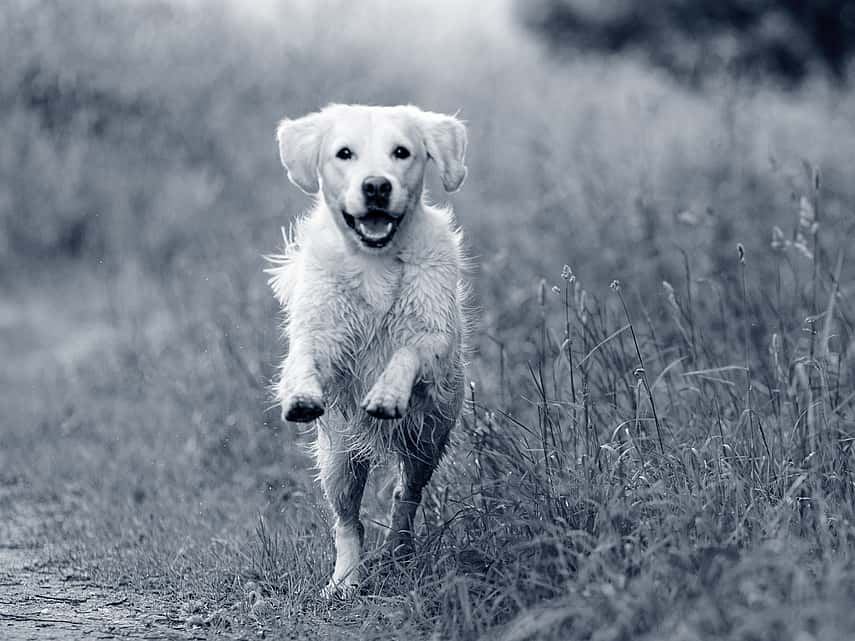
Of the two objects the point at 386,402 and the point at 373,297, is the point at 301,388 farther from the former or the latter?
the point at 373,297

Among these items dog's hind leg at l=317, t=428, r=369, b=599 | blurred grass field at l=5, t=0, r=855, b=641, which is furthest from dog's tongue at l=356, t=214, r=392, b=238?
dog's hind leg at l=317, t=428, r=369, b=599

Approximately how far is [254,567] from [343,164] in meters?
1.54

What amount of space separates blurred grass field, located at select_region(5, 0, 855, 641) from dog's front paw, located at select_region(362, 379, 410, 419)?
0.56 m

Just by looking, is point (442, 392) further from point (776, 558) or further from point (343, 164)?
point (776, 558)

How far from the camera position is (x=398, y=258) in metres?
4.10

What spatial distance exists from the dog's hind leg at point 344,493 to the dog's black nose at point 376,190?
991mm

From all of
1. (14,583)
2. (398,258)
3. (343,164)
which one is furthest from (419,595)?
(14,583)

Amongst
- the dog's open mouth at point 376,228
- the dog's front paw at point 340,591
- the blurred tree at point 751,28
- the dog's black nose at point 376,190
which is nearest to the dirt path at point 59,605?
the dog's front paw at point 340,591

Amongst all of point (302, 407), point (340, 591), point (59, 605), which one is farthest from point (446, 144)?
point (59, 605)

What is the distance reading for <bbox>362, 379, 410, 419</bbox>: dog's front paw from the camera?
12.0 feet

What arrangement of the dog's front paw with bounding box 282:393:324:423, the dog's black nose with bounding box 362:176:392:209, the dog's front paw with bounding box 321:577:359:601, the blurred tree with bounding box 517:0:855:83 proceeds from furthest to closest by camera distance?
1. the blurred tree with bounding box 517:0:855:83
2. the dog's front paw with bounding box 321:577:359:601
3. the dog's black nose with bounding box 362:176:392:209
4. the dog's front paw with bounding box 282:393:324:423

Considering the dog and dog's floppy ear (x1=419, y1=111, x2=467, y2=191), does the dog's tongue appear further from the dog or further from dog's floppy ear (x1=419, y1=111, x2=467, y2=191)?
dog's floppy ear (x1=419, y1=111, x2=467, y2=191)

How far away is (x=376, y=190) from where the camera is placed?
3855 mm

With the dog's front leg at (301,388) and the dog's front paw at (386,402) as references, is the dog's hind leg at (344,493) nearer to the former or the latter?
the dog's front leg at (301,388)
